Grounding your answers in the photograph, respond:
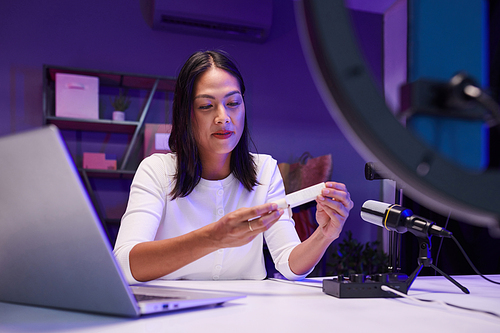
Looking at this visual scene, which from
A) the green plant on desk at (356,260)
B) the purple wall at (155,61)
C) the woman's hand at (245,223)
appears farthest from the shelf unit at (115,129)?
the woman's hand at (245,223)

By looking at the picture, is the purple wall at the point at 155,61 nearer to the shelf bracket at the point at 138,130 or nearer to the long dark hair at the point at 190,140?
the shelf bracket at the point at 138,130

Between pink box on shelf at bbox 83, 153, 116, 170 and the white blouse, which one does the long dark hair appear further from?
pink box on shelf at bbox 83, 153, 116, 170

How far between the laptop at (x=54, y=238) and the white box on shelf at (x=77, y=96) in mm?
2430

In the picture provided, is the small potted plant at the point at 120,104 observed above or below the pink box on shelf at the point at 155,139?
above

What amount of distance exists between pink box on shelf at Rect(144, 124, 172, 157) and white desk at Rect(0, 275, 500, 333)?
7.64 ft

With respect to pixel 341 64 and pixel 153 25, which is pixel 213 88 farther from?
pixel 153 25

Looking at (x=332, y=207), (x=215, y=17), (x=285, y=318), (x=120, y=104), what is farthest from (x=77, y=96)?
(x=285, y=318)

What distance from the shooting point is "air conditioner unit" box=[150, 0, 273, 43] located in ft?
9.86

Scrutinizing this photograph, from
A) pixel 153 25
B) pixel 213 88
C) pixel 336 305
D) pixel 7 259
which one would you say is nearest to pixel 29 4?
pixel 153 25

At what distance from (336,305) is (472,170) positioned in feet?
1.70

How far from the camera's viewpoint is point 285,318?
570 millimetres

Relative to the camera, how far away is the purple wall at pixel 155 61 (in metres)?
2.95

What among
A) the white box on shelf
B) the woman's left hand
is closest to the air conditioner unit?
the white box on shelf

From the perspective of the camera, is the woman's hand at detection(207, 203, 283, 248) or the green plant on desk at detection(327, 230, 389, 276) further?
the green plant on desk at detection(327, 230, 389, 276)
